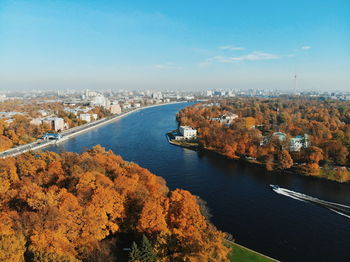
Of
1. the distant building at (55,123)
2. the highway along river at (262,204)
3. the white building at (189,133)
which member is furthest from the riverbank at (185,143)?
the distant building at (55,123)

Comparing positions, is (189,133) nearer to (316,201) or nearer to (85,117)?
(316,201)

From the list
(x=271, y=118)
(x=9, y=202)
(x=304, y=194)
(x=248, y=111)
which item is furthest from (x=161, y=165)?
(x=248, y=111)

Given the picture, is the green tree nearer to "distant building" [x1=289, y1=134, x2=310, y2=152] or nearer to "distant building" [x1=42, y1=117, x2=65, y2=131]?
"distant building" [x1=289, y1=134, x2=310, y2=152]

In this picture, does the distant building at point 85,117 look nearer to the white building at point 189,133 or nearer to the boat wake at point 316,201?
the white building at point 189,133

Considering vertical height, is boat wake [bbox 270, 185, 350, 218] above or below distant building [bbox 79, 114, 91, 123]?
below

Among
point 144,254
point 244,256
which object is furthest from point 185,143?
point 144,254

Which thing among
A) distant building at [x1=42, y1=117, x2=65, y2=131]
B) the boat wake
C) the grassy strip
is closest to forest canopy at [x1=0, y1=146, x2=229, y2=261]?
the grassy strip
